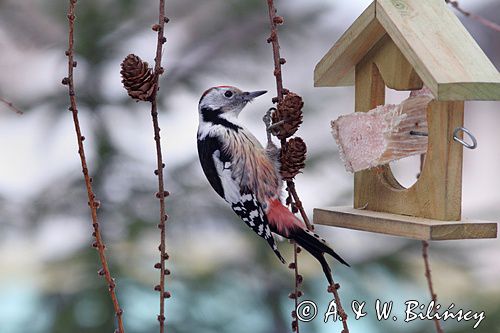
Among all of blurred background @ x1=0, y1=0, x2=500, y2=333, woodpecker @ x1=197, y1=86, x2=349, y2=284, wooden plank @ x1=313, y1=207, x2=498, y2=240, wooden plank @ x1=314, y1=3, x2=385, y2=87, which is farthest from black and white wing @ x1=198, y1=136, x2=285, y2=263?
blurred background @ x1=0, y1=0, x2=500, y2=333

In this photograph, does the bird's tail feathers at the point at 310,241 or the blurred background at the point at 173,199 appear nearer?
the bird's tail feathers at the point at 310,241

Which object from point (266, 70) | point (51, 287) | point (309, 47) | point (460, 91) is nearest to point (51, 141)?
point (51, 287)

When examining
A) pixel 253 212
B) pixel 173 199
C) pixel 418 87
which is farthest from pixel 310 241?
pixel 173 199

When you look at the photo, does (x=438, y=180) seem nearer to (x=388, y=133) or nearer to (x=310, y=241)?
(x=388, y=133)

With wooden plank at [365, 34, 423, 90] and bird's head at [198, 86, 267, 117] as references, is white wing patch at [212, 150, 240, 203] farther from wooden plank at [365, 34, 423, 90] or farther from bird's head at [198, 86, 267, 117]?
wooden plank at [365, 34, 423, 90]

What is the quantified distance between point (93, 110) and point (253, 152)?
176 cm

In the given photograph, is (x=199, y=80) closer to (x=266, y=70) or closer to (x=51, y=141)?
(x=266, y=70)

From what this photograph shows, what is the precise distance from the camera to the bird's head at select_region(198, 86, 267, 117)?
142 centimetres

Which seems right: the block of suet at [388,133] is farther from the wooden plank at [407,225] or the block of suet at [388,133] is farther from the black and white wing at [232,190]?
the black and white wing at [232,190]

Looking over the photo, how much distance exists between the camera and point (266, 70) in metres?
3.15

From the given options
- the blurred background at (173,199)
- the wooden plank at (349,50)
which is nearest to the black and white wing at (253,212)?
the wooden plank at (349,50)

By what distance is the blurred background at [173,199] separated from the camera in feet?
10.1

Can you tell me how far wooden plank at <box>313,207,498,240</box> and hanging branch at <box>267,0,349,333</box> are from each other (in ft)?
0.45

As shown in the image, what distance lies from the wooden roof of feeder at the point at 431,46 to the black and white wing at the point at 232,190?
27 centimetres
